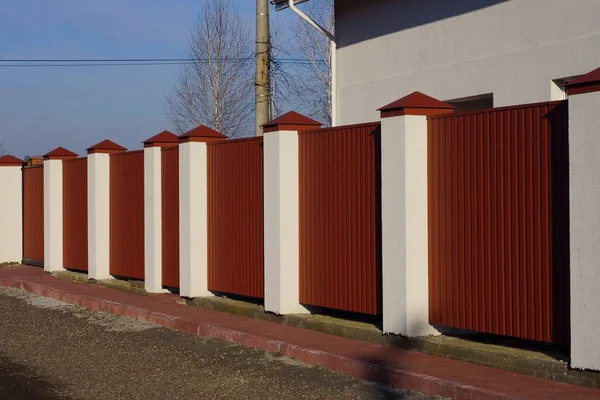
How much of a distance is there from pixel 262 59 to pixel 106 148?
10.2 ft

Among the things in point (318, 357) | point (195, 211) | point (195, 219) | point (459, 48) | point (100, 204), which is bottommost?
point (318, 357)

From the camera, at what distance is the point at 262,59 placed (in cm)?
1421

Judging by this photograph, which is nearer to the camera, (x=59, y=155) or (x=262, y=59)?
(x=262, y=59)

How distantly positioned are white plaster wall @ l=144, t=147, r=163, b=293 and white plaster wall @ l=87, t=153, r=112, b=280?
196 centimetres

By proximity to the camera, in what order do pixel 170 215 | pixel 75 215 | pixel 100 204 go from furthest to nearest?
pixel 75 215, pixel 100 204, pixel 170 215

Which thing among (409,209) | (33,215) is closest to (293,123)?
(409,209)

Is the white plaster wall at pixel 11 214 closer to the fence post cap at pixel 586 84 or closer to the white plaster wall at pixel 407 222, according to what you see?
the white plaster wall at pixel 407 222

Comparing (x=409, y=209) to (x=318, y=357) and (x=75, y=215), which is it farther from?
(x=75, y=215)

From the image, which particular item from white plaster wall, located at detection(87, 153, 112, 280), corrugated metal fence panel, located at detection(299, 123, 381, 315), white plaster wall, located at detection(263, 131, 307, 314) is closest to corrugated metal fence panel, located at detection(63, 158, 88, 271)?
white plaster wall, located at detection(87, 153, 112, 280)

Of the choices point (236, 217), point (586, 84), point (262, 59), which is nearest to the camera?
point (586, 84)

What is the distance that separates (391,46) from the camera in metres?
13.4

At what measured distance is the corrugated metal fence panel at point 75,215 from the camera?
16125 millimetres

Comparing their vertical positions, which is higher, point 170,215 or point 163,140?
point 163,140

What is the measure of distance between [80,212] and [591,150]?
11348 millimetres
